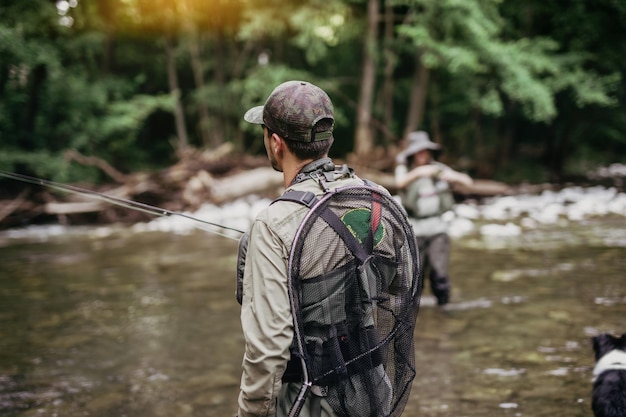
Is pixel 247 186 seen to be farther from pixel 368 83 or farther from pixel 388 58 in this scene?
pixel 388 58

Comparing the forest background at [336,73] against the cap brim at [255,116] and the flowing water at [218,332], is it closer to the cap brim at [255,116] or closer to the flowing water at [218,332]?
the flowing water at [218,332]

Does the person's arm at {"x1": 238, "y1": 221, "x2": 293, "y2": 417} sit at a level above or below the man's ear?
below

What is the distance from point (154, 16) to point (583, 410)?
26.3 m

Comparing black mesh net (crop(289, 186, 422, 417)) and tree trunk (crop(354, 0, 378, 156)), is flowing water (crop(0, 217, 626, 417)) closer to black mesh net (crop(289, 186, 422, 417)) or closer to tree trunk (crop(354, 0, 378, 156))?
black mesh net (crop(289, 186, 422, 417))

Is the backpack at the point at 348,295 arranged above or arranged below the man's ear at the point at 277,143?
below

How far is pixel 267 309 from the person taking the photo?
6.58 feet

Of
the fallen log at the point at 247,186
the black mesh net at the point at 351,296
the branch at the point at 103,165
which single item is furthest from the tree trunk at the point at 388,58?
the black mesh net at the point at 351,296

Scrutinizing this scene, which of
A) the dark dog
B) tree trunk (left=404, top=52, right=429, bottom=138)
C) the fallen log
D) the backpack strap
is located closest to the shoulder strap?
the backpack strap

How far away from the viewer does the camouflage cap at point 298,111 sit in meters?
2.14

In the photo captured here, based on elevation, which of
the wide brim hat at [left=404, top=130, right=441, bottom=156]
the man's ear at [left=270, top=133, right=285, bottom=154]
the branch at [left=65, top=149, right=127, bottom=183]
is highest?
the man's ear at [left=270, top=133, right=285, bottom=154]

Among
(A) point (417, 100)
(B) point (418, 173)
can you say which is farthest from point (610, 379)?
(A) point (417, 100)

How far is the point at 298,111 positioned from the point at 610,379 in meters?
2.89

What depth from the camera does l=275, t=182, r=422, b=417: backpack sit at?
207 cm

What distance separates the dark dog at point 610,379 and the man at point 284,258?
2.07 meters
